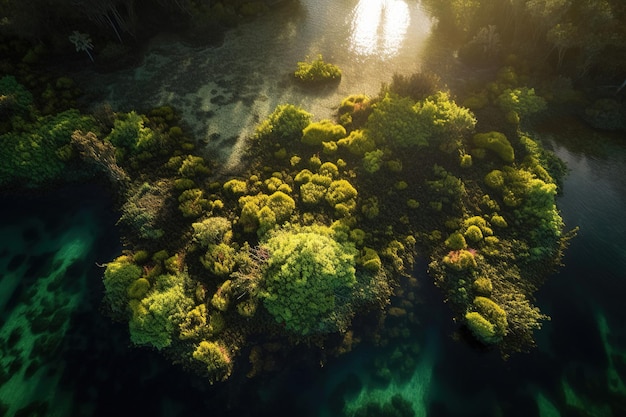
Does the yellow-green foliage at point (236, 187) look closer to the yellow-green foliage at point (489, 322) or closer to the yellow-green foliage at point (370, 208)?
the yellow-green foliage at point (370, 208)

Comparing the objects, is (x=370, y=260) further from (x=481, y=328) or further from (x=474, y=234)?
(x=474, y=234)

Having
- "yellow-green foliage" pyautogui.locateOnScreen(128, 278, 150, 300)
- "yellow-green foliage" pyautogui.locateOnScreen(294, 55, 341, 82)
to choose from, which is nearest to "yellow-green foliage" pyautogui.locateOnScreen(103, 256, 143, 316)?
"yellow-green foliage" pyautogui.locateOnScreen(128, 278, 150, 300)

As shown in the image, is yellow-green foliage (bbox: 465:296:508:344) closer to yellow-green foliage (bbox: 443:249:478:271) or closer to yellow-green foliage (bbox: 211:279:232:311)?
yellow-green foliage (bbox: 443:249:478:271)

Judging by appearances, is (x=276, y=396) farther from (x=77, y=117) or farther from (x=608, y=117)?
(x=608, y=117)

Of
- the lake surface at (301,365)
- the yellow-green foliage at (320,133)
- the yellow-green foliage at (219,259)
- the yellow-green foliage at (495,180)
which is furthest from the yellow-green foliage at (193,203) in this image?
the yellow-green foliage at (495,180)

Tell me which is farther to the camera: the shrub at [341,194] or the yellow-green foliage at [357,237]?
the shrub at [341,194]

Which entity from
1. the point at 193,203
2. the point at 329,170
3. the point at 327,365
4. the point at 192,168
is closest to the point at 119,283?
the point at 193,203
